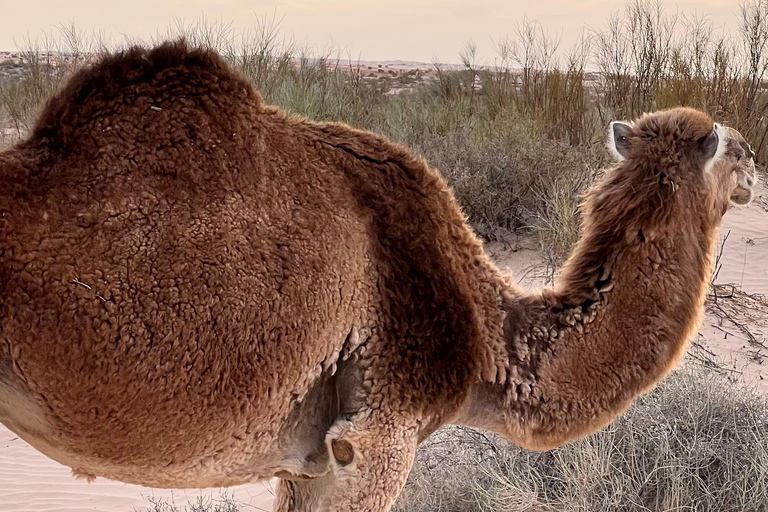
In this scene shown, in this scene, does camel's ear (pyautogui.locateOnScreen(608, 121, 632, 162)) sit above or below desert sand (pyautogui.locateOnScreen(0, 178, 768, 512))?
above

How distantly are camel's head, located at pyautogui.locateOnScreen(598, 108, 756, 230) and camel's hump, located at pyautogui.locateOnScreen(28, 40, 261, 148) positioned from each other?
162cm

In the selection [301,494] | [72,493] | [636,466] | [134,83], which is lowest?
[72,493]

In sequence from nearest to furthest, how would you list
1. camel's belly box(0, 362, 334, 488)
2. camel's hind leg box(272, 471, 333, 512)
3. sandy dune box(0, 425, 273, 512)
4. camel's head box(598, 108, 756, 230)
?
camel's belly box(0, 362, 334, 488) → camel's hind leg box(272, 471, 333, 512) → camel's head box(598, 108, 756, 230) → sandy dune box(0, 425, 273, 512)

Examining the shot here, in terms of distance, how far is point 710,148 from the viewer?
362 cm

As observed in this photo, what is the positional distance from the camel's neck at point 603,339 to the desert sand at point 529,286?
9.83 feet

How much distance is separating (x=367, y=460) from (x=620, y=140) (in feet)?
5.96

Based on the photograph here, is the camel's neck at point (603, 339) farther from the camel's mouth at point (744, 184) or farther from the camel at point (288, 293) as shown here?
the camel's mouth at point (744, 184)

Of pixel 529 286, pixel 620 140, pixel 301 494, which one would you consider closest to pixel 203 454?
pixel 301 494

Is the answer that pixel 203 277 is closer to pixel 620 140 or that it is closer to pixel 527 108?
pixel 620 140

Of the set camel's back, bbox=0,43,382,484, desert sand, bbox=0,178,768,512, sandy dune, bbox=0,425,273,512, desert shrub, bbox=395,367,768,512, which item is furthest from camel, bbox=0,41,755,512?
desert sand, bbox=0,178,768,512

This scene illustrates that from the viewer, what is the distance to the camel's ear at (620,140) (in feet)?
12.3

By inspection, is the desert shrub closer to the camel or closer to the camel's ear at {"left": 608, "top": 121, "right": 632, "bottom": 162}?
the camel

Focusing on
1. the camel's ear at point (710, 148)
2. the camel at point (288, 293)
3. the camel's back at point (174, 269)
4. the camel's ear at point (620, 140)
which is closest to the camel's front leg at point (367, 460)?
the camel at point (288, 293)

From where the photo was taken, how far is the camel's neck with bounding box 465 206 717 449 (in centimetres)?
348
